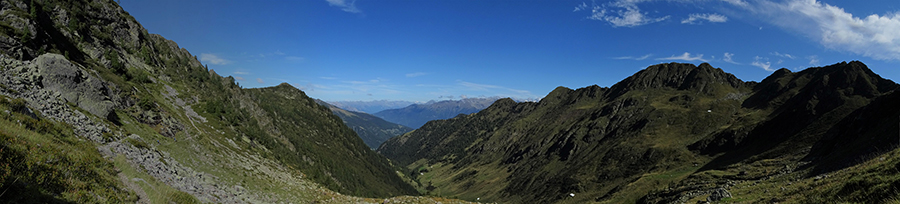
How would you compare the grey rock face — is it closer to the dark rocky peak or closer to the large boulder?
the large boulder

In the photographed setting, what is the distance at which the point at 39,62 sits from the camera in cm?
2491

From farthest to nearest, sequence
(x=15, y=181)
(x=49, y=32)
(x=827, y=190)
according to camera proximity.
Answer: (x=49, y=32) < (x=827, y=190) < (x=15, y=181)

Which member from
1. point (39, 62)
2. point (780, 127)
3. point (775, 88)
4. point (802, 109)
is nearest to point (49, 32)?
point (39, 62)

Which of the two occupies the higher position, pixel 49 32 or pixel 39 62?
pixel 49 32

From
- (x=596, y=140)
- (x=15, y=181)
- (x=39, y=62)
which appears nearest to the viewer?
(x=15, y=181)

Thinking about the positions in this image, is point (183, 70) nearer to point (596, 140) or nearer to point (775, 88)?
point (596, 140)

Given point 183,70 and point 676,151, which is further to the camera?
point 676,151

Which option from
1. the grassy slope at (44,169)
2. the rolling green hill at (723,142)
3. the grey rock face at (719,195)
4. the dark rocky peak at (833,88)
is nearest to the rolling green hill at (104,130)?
the grassy slope at (44,169)

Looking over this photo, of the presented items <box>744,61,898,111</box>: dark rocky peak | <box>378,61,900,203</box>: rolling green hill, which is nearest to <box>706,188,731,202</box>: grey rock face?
<box>378,61,900,203</box>: rolling green hill

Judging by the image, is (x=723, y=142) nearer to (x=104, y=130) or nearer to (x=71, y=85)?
(x=104, y=130)

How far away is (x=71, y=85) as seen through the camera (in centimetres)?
2542

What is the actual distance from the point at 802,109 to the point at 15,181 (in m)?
179

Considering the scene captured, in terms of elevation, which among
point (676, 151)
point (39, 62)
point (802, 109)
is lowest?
point (676, 151)

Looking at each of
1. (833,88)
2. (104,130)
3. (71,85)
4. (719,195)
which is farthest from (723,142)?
(71,85)
